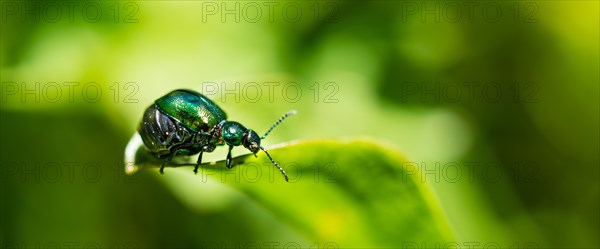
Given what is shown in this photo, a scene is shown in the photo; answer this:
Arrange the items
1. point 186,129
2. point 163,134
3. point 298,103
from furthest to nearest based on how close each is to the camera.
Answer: point 298,103, point 186,129, point 163,134

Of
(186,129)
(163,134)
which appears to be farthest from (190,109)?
(163,134)

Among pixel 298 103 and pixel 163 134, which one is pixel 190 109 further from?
pixel 298 103

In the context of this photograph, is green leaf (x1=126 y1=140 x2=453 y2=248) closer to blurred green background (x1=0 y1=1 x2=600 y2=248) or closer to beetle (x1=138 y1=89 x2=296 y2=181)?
blurred green background (x1=0 y1=1 x2=600 y2=248)

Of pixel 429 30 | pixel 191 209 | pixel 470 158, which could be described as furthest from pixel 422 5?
pixel 191 209

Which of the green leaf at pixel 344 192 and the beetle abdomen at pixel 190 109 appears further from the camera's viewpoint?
the beetle abdomen at pixel 190 109

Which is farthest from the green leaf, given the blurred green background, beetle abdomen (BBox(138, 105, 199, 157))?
beetle abdomen (BBox(138, 105, 199, 157))

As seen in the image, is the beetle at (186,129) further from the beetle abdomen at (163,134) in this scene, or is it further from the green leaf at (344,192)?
the green leaf at (344,192)

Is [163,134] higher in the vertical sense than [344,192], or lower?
higher

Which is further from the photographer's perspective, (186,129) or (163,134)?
(186,129)

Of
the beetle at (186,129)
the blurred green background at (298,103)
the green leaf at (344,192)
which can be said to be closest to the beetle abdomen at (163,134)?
the beetle at (186,129)
